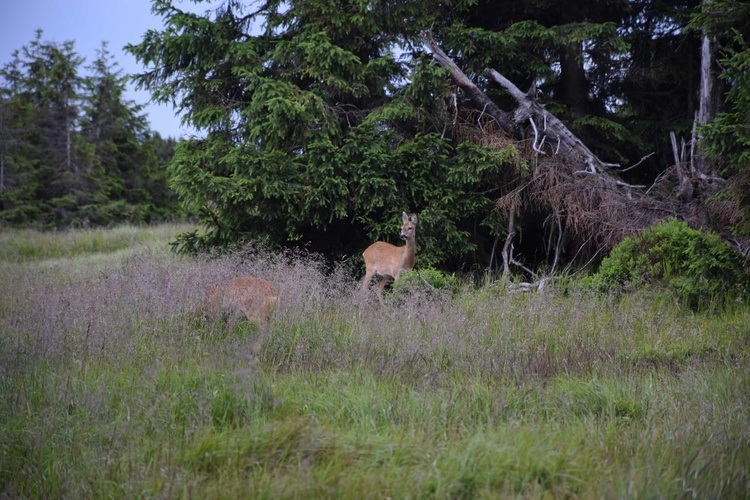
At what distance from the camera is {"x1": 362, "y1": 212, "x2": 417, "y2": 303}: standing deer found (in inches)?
376

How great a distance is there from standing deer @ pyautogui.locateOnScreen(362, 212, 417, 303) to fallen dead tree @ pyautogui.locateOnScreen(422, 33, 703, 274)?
1553mm

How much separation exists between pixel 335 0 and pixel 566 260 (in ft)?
19.8

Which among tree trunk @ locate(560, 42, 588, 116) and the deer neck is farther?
tree trunk @ locate(560, 42, 588, 116)

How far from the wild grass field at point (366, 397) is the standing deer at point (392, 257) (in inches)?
91.4

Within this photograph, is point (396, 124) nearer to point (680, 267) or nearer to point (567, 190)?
point (567, 190)

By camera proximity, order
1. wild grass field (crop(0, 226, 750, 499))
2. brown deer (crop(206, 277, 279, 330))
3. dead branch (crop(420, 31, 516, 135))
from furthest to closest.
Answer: dead branch (crop(420, 31, 516, 135)), brown deer (crop(206, 277, 279, 330)), wild grass field (crop(0, 226, 750, 499))

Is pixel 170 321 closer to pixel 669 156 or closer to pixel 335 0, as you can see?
pixel 335 0

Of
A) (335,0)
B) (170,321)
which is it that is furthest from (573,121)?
(170,321)

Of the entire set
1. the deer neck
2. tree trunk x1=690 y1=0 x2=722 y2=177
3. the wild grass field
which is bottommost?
the wild grass field

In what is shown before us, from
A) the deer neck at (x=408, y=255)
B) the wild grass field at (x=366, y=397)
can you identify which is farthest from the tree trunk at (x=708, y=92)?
the deer neck at (x=408, y=255)

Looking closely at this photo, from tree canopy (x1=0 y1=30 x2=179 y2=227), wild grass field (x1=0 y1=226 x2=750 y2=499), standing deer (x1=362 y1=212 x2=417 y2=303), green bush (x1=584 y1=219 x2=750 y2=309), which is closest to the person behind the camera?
wild grass field (x1=0 y1=226 x2=750 y2=499)

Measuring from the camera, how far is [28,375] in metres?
4.79

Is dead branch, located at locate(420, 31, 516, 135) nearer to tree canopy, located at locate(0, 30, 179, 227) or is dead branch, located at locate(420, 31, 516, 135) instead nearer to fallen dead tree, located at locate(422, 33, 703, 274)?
fallen dead tree, located at locate(422, 33, 703, 274)

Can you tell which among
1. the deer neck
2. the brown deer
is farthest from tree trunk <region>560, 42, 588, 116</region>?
the brown deer
